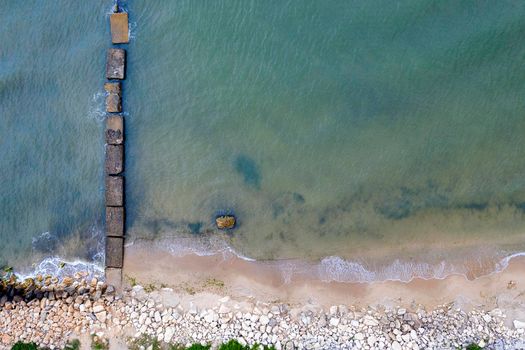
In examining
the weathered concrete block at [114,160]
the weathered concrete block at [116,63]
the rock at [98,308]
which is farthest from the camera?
the weathered concrete block at [116,63]

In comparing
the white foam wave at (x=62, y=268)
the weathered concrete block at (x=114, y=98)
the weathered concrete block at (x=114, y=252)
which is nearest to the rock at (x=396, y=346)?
the weathered concrete block at (x=114, y=252)

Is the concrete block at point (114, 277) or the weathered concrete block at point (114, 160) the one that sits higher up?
the weathered concrete block at point (114, 160)

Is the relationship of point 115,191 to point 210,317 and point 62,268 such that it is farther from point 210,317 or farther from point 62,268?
point 210,317

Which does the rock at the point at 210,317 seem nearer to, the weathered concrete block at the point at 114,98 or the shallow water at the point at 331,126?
the shallow water at the point at 331,126

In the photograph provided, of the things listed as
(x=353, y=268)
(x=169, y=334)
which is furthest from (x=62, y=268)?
(x=353, y=268)

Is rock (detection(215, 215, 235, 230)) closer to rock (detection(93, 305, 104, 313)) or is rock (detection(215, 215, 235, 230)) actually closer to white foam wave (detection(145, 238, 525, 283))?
white foam wave (detection(145, 238, 525, 283))

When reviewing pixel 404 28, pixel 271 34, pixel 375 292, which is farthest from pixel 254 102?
pixel 375 292

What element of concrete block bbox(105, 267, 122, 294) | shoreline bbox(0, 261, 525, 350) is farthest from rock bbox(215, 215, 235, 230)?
concrete block bbox(105, 267, 122, 294)
